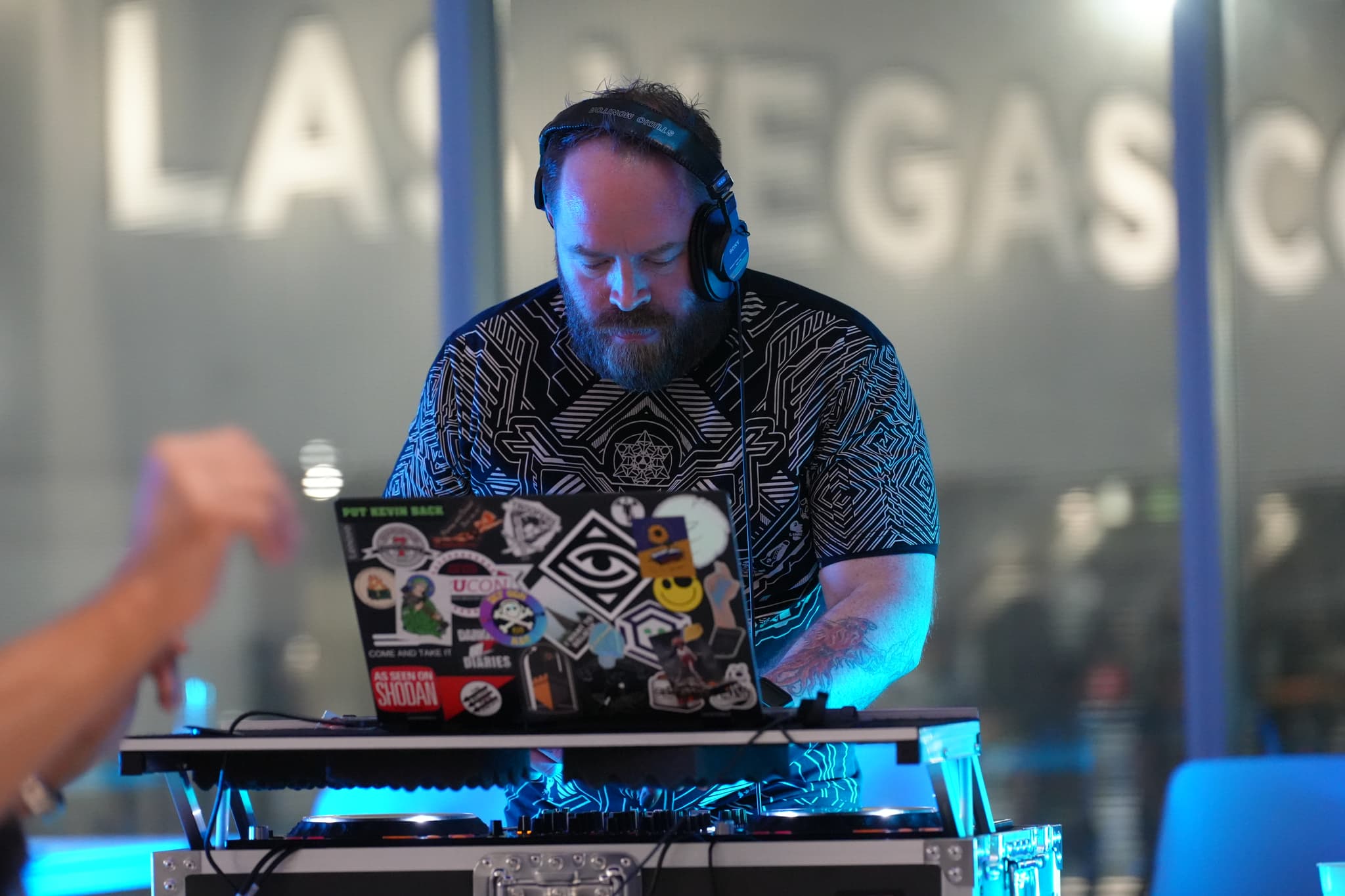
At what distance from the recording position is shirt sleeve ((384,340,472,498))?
2357 millimetres

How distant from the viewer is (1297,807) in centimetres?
265

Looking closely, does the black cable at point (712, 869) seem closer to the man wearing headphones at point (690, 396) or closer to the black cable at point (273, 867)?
the black cable at point (273, 867)

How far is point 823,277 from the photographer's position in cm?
375

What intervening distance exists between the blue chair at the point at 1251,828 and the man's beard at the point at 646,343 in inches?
46.8

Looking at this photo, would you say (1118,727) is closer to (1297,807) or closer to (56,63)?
(1297,807)

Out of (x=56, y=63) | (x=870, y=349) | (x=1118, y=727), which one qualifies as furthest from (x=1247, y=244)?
(x=56, y=63)

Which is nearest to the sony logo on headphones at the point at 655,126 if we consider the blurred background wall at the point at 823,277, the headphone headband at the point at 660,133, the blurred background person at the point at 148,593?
the headphone headband at the point at 660,133

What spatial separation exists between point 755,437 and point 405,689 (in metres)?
0.83

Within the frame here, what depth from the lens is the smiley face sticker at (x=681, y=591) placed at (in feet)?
4.93

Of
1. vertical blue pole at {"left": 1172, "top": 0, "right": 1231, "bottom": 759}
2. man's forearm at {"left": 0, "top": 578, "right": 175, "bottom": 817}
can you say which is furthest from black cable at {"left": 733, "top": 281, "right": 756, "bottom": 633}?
vertical blue pole at {"left": 1172, "top": 0, "right": 1231, "bottom": 759}

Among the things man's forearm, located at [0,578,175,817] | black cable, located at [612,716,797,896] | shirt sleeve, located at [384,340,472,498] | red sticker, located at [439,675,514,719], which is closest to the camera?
man's forearm, located at [0,578,175,817]

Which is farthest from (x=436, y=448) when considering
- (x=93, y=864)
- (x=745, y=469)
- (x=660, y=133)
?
(x=93, y=864)

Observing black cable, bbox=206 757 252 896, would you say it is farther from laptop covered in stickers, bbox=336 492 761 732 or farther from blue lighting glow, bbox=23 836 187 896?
blue lighting glow, bbox=23 836 187 896

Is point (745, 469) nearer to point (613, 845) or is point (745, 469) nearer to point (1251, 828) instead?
point (613, 845)
